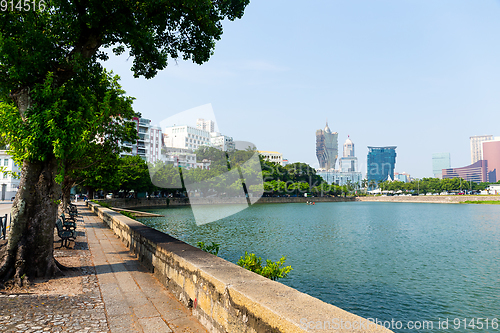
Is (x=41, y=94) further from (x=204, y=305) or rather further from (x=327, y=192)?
(x=327, y=192)

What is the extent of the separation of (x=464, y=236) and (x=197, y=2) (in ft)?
97.3

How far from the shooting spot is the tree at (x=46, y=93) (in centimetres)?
654

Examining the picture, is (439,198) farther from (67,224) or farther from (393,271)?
(67,224)

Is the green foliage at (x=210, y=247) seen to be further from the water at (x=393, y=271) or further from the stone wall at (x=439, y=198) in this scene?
the stone wall at (x=439, y=198)

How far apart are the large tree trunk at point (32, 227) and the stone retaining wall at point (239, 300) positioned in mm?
2567

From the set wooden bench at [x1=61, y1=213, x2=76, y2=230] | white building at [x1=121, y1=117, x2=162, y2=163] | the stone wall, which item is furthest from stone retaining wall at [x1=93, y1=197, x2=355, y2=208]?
the stone wall

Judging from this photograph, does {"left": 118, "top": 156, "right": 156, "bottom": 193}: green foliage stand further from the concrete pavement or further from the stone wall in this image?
the stone wall

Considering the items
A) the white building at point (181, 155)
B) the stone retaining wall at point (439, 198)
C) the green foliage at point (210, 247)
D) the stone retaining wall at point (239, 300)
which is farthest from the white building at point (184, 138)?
the stone retaining wall at point (239, 300)

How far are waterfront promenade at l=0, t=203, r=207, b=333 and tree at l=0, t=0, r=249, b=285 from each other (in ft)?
2.82

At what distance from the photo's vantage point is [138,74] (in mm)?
10531

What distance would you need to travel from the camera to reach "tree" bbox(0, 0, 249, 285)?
654cm

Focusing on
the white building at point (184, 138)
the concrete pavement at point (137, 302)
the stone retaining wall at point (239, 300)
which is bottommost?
the concrete pavement at point (137, 302)

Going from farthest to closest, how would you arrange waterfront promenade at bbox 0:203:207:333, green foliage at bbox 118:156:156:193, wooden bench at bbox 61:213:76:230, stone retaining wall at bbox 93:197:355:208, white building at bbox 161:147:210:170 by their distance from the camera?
white building at bbox 161:147:210:170 → green foliage at bbox 118:156:156:193 → stone retaining wall at bbox 93:197:355:208 → wooden bench at bbox 61:213:76:230 → waterfront promenade at bbox 0:203:207:333

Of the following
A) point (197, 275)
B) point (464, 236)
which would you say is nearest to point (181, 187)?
point (464, 236)
